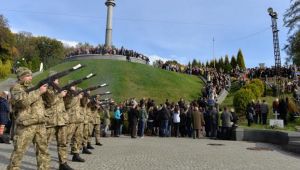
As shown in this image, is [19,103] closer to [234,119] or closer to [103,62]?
[234,119]

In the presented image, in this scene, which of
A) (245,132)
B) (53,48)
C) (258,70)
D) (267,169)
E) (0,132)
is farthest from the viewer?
(53,48)

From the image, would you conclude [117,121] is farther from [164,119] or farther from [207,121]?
[207,121]

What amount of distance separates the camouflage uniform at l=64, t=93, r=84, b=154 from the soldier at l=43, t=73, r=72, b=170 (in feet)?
2.34

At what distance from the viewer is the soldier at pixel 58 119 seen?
329 inches

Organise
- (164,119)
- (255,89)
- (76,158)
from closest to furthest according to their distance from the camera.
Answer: (76,158) → (164,119) → (255,89)

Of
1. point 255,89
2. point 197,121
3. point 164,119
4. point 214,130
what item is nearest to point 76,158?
point 197,121

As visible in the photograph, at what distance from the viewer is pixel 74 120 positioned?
10289 millimetres

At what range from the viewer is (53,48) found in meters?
90.8

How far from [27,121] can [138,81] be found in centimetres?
3357

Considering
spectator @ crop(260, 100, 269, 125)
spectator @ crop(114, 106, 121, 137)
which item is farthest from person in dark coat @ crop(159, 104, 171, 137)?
spectator @ crop(260, 100, 269, 125)

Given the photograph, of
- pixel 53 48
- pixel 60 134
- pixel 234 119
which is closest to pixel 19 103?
pixel 60 134

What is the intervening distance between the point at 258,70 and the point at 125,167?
3382 cm

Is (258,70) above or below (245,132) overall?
above

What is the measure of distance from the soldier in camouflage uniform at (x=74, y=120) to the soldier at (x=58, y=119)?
28.1 inches
